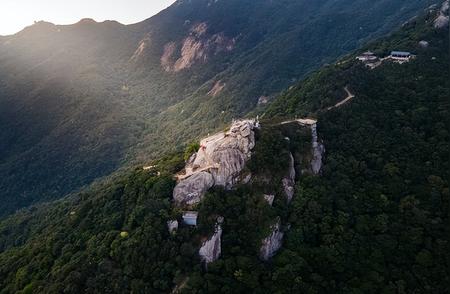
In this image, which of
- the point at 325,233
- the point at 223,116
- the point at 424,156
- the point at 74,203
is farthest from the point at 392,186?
the point at 223,116

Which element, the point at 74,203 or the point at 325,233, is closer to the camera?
the point at 325,233

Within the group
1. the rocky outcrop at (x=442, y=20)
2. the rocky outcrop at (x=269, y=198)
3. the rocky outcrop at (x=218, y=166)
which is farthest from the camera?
the rocky outcrop at (x=442, y=20)

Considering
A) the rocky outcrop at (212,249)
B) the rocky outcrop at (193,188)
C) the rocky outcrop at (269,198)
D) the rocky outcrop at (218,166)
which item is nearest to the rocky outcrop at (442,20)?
the rocky outcrop at (218,166)

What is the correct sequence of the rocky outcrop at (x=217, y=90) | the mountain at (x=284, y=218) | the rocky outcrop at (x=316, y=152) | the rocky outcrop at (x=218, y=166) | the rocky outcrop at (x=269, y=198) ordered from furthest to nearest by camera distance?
the rocky outcrop at (x=217, y=90) < the rocky outcrop at (x=316, y=152) < the rocky outcrop at (x=218, y=166) < the rocky outcrop at (x=269, y=198) < the mountain at (x=284, y=218)

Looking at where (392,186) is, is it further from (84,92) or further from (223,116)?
(84,92)

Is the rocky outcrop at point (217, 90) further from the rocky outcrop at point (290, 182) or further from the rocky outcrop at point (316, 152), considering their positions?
the rocky outcrop at point (290, 182)

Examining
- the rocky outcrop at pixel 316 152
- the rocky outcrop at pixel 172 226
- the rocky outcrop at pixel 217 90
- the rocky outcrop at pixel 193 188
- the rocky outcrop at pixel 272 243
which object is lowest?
the rocky outcrop at pixel 217 90

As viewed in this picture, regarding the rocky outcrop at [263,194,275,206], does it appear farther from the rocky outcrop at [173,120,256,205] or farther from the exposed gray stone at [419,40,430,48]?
the exposed gray stone at [419,40,430,48]
